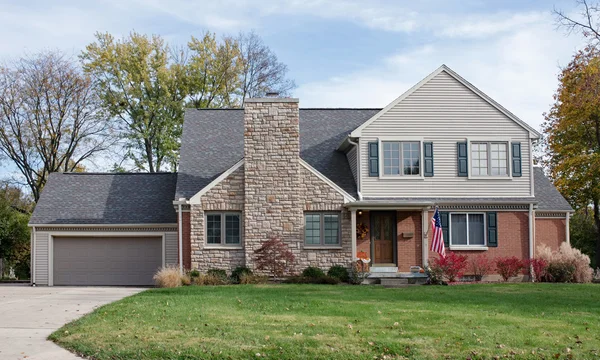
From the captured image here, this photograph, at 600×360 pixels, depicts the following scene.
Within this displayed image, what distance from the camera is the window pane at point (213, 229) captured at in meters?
24.1

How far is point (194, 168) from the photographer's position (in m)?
26.5

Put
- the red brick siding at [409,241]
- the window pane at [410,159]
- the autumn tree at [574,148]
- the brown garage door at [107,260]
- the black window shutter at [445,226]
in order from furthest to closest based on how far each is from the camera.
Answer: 1. the autumn tree at [574,148]
2. the brown garage door at [107,260]
3. the window pane at [410,159]
4. the black window shutter at [445,226]
5. the red brick siding at [409,241]

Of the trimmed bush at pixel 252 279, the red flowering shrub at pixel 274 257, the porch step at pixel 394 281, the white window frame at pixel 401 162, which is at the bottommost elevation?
the porch step at pixel 394 281

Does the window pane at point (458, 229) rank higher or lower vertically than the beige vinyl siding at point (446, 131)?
lower

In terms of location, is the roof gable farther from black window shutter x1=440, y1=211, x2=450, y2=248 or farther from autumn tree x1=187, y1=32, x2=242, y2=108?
autumn tree x1=187, y1=32, x2=242, y2=108

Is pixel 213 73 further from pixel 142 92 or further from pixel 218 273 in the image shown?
pixel 218 273

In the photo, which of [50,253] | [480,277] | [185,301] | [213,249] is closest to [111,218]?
[50,253]

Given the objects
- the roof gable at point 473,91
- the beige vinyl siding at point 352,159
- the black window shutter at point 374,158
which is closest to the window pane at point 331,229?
the black window shutter at point 374,158

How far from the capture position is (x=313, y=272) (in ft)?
76.6

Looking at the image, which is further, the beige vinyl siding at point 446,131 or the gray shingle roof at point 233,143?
the gray shingle roof at point 233,143

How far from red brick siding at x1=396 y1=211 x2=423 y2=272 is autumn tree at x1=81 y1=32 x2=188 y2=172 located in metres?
18.3

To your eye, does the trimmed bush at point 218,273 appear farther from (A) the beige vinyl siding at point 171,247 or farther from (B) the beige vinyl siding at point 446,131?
(B) the beige vinyl siding at point 446,131

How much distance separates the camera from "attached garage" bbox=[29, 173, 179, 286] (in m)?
26.2

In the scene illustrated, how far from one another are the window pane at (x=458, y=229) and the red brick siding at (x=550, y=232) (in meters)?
A: 3.12
